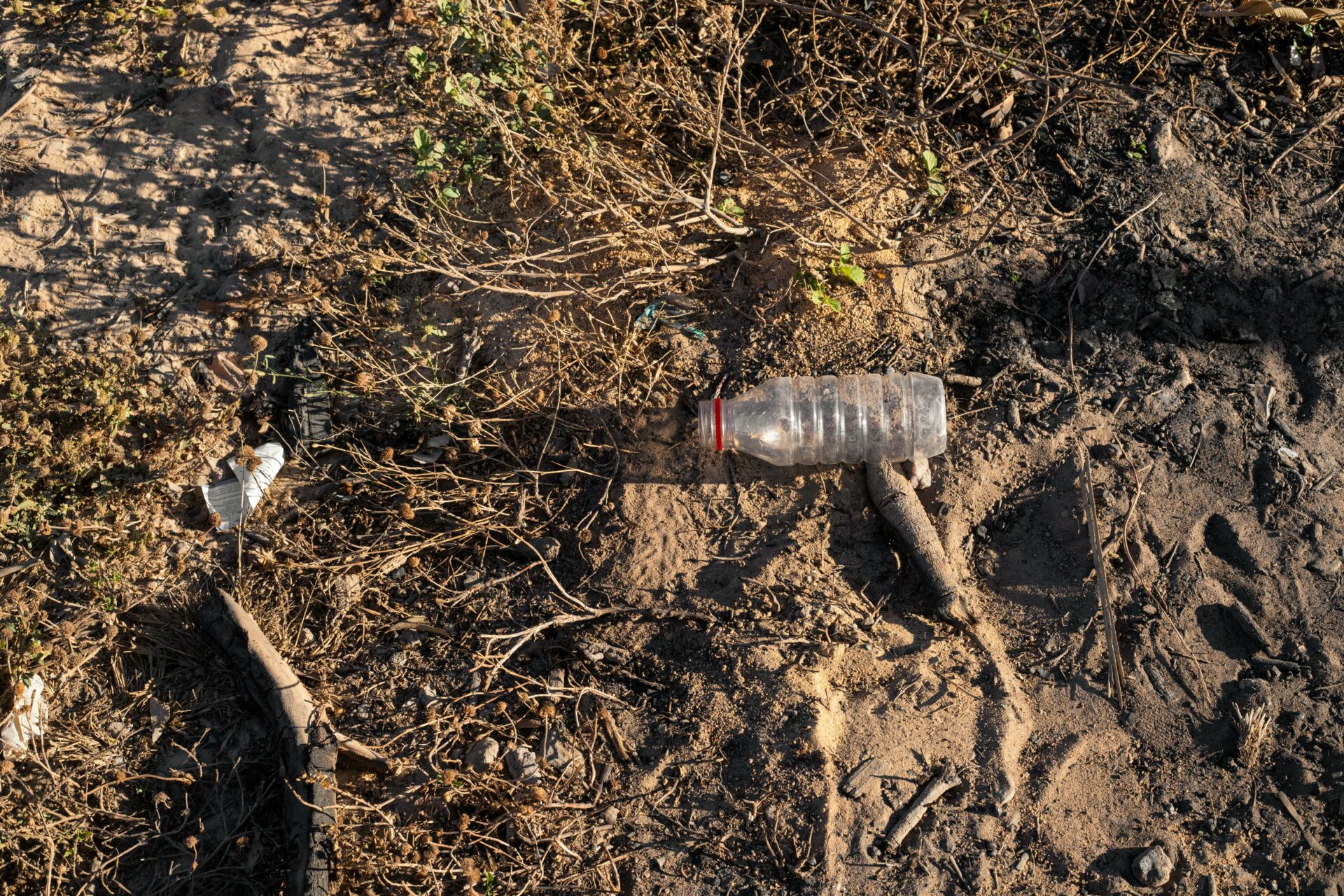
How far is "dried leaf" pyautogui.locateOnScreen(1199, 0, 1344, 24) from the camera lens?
3619 mm

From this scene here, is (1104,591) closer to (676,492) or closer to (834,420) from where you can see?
(834,420)

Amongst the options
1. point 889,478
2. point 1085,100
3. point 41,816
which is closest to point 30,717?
point 41,816

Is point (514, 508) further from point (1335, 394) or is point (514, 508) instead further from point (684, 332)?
point (1335, 394)

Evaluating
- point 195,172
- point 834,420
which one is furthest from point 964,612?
point 195,172

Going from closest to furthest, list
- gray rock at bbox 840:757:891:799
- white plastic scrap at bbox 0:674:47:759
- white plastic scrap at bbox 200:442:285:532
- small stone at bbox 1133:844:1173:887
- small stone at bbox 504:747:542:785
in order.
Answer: small stone at bbox 1133:844:1173:887
gray rock at bbox 840:757:891:799
small stone at bbox 504:747:542:785
white plastic scrap at bbox 0:674:47:759
white plastic scrap at bbox 200:442:285:532

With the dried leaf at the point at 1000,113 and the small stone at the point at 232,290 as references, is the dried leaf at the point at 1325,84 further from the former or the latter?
the small stone at the point at 232,290

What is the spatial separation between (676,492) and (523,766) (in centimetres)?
104

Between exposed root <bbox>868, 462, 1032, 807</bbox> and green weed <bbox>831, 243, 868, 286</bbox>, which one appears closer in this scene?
exposed root <bbox>868, 462, 1032, 807</bbox>

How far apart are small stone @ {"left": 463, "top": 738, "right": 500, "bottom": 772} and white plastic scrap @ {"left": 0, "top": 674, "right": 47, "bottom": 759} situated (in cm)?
149

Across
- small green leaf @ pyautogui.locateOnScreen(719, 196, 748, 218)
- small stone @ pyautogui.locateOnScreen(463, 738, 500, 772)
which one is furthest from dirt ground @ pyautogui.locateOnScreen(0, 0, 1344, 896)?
small green leaf @ pyautogui.locateOnScreen(719, 196, 748, 218)

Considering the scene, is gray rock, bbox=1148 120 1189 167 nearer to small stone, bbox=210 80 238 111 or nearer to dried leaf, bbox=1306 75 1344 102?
dried leaf, bbox=1306 75 1344 102

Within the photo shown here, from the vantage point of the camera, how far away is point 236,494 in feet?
11.2

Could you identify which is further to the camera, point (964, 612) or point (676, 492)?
point (676, 492)

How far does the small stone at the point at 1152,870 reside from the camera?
2.71 meters
